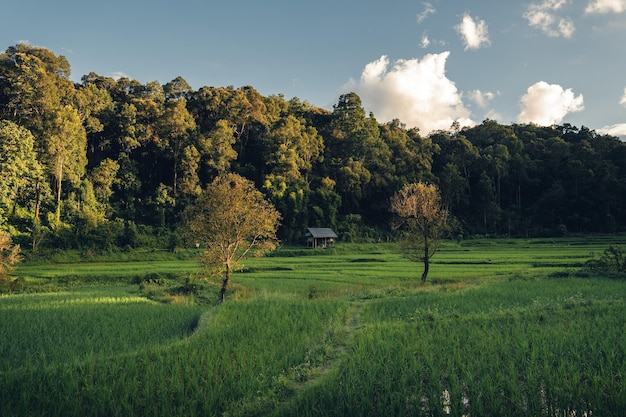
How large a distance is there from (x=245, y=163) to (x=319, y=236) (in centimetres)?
2251

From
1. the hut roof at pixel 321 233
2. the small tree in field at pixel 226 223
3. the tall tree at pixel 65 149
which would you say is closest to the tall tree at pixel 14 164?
the tall tree at pixel 65 149

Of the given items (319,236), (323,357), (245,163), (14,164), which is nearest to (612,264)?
(323,357)

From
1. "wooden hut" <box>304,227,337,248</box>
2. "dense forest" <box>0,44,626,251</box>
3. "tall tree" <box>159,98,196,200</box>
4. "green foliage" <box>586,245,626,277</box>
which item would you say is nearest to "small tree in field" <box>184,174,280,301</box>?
"green foliage" <box>586,245,626,277</box>

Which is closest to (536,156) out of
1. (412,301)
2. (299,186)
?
(299,186)

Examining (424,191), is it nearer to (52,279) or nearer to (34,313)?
(34,313)

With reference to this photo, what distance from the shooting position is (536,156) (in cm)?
7819

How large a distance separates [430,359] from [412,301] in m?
8.45

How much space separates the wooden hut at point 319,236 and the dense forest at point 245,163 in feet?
9.47

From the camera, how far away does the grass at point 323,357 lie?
6.50 meters

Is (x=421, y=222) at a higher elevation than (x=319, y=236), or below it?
higher

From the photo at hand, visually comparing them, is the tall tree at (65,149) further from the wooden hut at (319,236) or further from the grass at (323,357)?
the grass at (323,357)

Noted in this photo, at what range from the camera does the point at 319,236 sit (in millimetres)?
54594

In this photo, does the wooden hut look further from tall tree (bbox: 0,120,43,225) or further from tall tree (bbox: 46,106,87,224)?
tall tree (bbox: 0,120,43,225)

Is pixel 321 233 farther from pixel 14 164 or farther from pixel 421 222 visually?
pixel 14 164
